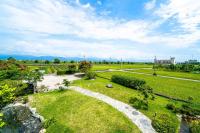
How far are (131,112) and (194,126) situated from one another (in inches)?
209

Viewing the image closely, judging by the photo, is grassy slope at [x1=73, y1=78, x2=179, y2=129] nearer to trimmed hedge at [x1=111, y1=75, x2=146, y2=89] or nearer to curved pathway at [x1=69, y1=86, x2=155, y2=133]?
curved pathway at [x1=69, y1=86, x2=155, y2=133]

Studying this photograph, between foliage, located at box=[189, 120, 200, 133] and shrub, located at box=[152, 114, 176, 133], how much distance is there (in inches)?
52.2

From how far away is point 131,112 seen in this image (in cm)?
1614

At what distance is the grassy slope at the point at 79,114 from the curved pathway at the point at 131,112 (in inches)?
22.5

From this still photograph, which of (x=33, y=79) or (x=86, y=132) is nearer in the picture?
(x=86, y=132)

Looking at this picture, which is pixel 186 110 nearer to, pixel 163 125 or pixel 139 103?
pixel 163 125

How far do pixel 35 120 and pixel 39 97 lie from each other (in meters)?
6.30

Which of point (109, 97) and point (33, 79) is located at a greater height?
point (33, 79)

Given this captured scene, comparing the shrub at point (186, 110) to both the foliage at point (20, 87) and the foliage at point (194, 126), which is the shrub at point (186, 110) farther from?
the foliage at point (20, 87)

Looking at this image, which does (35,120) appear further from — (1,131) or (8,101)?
(8,101)

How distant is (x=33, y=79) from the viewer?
24562mm

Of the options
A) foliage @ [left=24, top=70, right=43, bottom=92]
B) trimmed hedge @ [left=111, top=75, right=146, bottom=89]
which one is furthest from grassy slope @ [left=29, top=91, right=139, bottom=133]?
trimmed hedge @ [left=111, top=75, right=146, bottom=89]

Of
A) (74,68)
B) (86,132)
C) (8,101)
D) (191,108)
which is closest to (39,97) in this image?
(8,101)

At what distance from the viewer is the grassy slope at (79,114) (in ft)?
47.1
